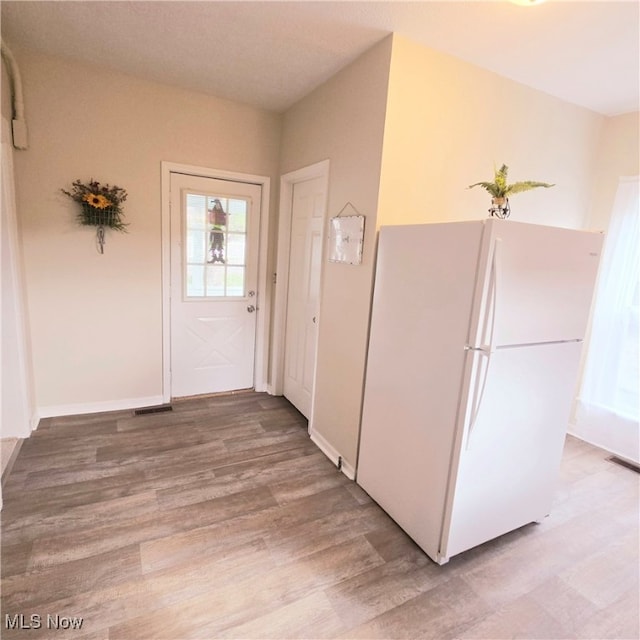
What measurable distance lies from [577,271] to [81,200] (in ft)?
10.9

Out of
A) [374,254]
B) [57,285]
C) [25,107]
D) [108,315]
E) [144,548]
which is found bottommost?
[144,548]

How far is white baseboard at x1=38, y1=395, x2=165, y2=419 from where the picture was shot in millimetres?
3043

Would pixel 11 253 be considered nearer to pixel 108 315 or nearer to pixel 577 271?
pixel 108 315

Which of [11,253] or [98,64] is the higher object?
[98,64]

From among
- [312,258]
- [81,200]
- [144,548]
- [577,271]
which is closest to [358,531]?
[144,548]

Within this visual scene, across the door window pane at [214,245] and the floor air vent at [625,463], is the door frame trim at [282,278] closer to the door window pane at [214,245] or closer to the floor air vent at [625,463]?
the door window pane at [214,245]

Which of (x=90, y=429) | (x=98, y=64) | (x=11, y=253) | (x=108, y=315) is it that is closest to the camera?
(x=11, y=253)

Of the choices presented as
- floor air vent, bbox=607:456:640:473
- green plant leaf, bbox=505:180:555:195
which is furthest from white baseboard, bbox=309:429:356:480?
floor air vent, bbox=607:456:640:473

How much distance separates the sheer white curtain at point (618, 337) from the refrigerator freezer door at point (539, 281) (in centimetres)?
145

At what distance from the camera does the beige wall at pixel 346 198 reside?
87.5 inches

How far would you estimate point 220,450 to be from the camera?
275 cm

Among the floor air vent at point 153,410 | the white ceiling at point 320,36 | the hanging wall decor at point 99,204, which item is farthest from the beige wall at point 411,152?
the hanging wall decor at point 99,204

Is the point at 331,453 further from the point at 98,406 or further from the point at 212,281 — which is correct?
the point at 98,406

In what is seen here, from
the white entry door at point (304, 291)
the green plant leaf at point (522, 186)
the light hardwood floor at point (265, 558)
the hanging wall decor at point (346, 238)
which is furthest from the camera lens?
the white entry door at point (304, 291)
